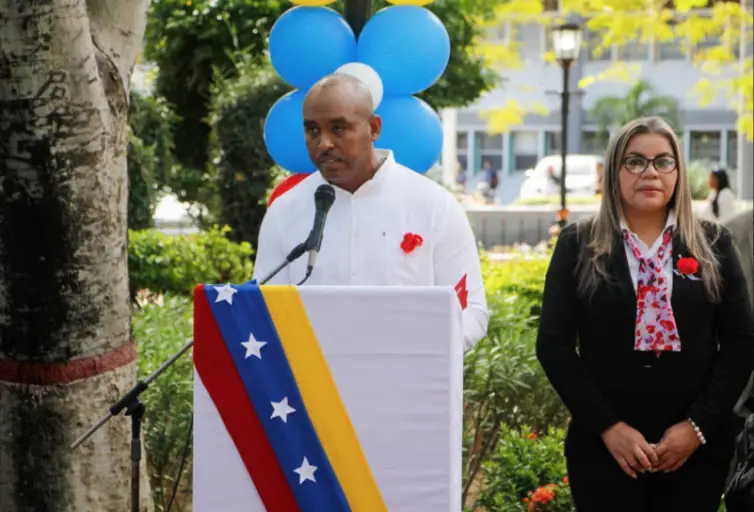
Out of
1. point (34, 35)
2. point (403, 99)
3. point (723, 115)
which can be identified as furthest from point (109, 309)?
point (723, 115)

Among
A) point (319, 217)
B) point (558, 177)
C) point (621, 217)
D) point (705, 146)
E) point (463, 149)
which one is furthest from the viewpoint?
point (463, 149)

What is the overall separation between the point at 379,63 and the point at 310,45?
31 centimetres

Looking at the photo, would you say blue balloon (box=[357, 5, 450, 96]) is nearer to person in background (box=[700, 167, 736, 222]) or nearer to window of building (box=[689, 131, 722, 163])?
person in background (box=[700, 167, 736, 222])

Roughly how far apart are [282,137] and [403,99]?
57cm

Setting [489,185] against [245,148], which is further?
[489,185]

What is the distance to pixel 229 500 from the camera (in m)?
3.49

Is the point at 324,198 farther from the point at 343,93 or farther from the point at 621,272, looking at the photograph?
the point at 621,272

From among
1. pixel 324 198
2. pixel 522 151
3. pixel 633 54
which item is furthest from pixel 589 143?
pixel 324 198

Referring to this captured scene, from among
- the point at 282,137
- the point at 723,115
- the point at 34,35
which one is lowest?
the point at 723,115

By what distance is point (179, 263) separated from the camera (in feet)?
38.6

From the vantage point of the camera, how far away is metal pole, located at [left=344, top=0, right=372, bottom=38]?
19.9ft

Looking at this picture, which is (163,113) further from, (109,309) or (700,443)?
(700,443)

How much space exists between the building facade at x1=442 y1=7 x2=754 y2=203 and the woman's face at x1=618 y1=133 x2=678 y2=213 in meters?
44.2

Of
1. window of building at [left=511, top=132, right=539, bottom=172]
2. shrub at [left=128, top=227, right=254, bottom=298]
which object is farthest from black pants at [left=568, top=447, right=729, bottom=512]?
window of building at [left=511, top=132, right=539, bottom=172]
